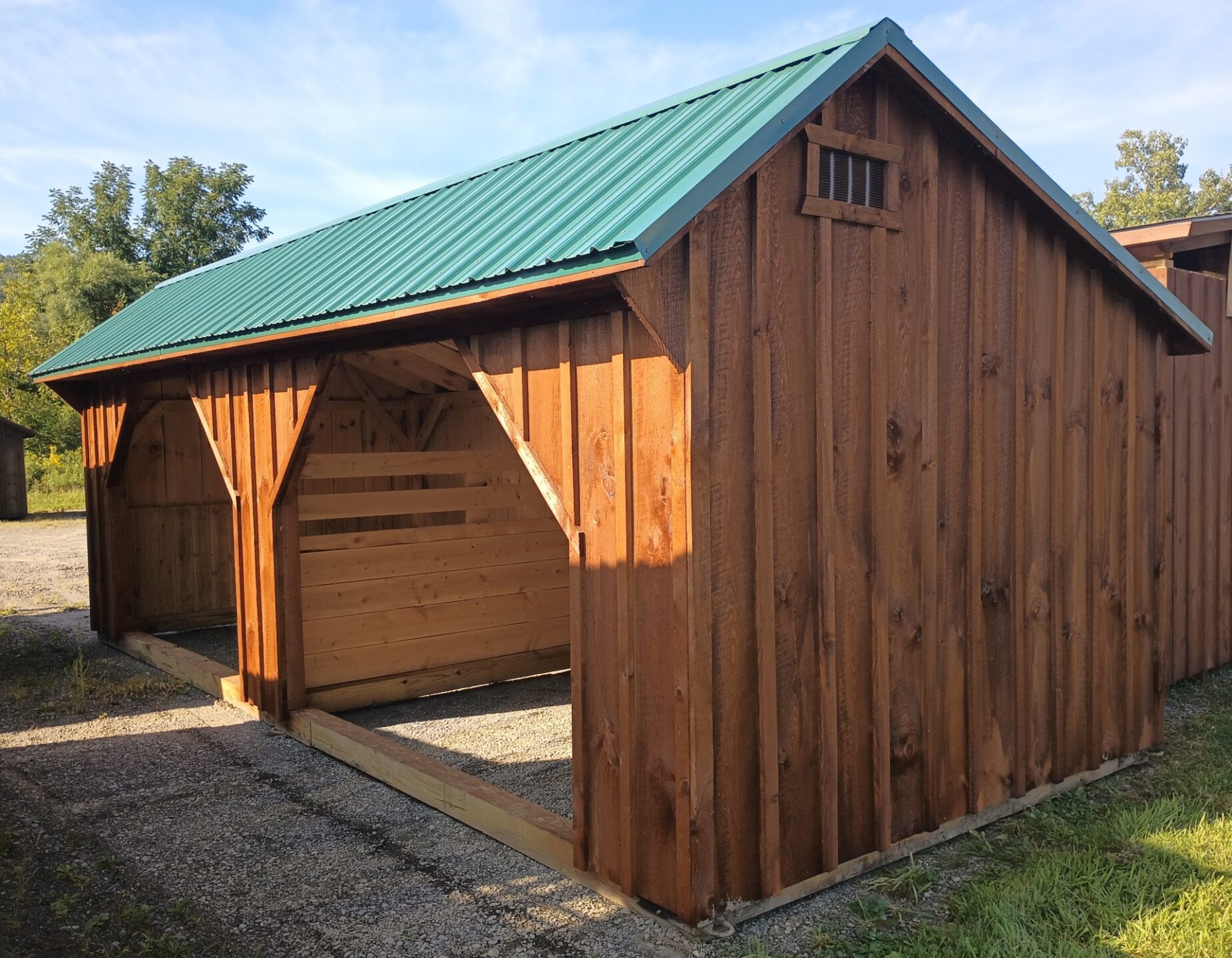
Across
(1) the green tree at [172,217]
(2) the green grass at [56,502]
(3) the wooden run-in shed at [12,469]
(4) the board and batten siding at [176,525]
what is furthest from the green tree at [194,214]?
(4) the board and batten siding at [176,525]

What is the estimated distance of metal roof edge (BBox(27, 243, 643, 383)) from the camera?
3.65 metres

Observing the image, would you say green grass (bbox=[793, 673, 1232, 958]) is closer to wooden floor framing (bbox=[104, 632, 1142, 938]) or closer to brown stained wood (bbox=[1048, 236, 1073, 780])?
wooden floor framing (bbox=[104, 632, 1142, 938])

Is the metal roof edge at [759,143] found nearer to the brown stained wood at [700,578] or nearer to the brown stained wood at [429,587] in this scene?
the brown stained wood at [700,578]

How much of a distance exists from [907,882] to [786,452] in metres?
1.89

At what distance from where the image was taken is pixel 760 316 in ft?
13.6

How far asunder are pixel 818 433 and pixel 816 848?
1.72m

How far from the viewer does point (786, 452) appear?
4.27 meters

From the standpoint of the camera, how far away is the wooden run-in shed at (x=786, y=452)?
158 inches

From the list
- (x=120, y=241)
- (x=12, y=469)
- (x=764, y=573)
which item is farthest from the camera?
(x=120, y=241)

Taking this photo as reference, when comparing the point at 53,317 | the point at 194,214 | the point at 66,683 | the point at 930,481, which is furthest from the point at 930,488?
the point at 194,214

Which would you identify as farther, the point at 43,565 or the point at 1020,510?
the point at 43,565

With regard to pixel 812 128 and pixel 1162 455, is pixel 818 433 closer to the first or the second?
pixel 812 128

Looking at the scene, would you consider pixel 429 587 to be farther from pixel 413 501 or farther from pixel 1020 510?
pixel 1020 510

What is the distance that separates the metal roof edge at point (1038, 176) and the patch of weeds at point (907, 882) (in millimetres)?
3196
